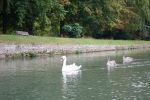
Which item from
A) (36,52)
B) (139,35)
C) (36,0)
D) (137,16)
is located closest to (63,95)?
(36,52)

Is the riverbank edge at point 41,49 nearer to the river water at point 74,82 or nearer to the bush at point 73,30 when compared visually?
the bush at point 73,30

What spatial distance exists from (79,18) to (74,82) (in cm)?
4946

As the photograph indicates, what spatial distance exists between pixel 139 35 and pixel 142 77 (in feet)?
210

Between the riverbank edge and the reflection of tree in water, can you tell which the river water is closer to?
the reflection of tree in water

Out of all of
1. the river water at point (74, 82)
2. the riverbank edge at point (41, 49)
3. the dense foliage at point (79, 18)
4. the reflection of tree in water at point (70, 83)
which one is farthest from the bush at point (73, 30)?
the reflection of tree in water at point (70, 83)

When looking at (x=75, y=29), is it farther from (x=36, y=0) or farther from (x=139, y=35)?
(x=139, y=35)

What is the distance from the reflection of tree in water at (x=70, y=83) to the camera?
25.4 meters

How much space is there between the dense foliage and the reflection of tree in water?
2699 cm

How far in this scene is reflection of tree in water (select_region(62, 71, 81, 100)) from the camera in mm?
25406

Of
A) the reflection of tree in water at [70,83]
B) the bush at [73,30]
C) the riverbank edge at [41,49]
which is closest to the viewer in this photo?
the reflection of tree in water at [70,83]

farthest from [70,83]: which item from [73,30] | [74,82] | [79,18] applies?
[79,18]

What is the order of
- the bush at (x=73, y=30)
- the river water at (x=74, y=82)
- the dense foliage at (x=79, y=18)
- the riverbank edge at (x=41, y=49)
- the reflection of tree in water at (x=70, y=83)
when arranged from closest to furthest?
the river water at (x=74, y=82)
the reflection of tree in water at (x=70, y=83)
the riverbank edge at (x=41, y=49)
the dense foliage at (x=79, y=18)
the bush at (x=73, y=30)

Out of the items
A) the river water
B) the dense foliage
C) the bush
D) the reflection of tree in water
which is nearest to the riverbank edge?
the bush

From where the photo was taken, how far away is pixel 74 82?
30656mm
